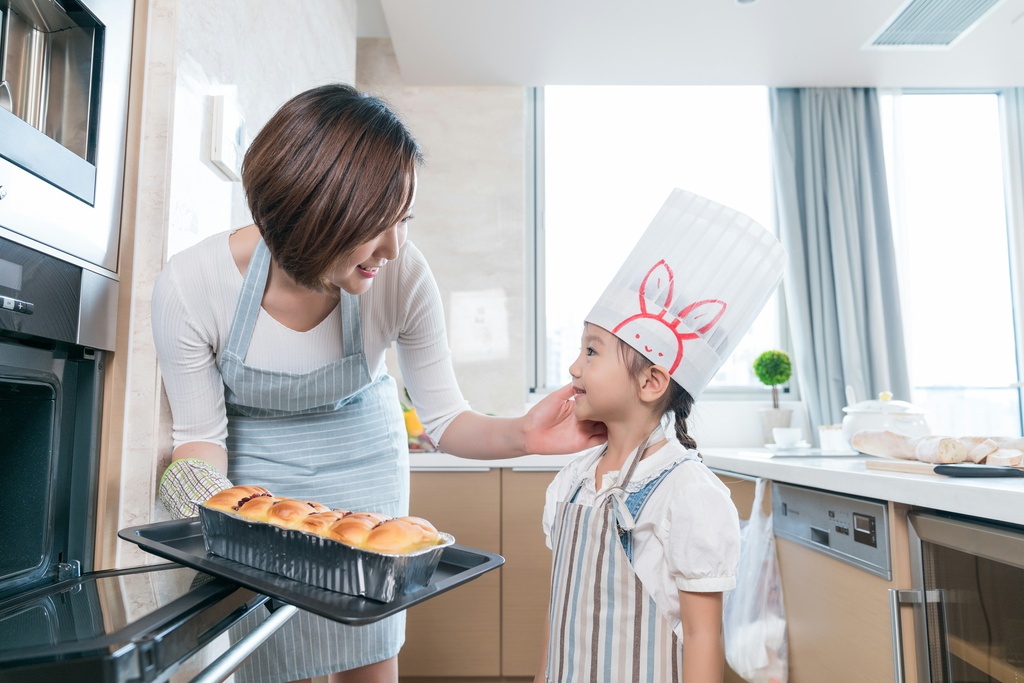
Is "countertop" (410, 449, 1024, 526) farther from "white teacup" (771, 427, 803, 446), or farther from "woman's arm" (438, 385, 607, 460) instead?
"white teacup" (771, 427, 803, 446)

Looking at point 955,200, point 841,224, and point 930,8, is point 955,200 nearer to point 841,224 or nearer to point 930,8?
point 841,224

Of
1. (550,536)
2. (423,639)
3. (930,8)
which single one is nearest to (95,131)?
(550,536)

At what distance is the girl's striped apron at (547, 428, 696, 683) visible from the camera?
3.31 feet

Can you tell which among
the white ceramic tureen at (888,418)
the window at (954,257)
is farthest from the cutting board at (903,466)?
the window at (954,257)

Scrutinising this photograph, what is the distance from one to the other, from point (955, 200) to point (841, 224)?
0.68 m

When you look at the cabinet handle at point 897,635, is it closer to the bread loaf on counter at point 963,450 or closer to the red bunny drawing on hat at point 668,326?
the bread loaf on counter at point 963,450

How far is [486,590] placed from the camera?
2346 mm

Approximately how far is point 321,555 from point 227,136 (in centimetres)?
104

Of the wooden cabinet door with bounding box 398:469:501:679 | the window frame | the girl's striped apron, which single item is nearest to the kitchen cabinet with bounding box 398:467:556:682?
the wooden cabinet door with bounding box 398:469:501:679

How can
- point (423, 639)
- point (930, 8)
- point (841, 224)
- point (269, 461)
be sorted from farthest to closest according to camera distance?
1. point (841, 224)
2. point (930, 8)
3. point (423, 639)
4. point (269, 461)

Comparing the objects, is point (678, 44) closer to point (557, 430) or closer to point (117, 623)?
point (557, 430)

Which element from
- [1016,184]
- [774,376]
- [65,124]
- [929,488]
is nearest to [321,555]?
[65,124]

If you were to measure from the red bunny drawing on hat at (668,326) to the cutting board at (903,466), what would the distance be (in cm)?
45

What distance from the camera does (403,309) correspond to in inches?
47.5
